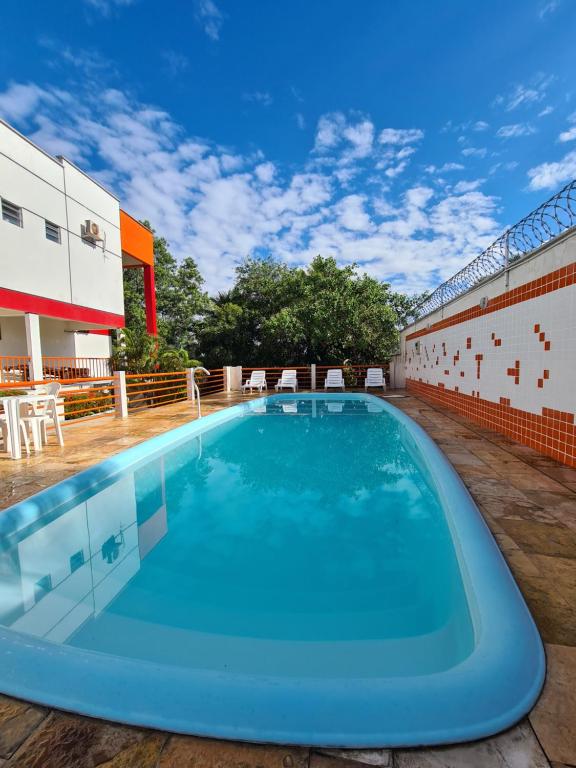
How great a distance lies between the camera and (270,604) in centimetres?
260

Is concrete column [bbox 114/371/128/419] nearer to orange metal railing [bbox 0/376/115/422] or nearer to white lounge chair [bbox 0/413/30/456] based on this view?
orange metal railing [bbox 0/376/115/422]

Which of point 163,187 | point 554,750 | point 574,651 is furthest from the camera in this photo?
point 163,187

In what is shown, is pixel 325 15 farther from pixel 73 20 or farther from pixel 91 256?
pixel 91 256

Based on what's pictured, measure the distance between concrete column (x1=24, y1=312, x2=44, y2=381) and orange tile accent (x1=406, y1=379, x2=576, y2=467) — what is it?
34.5ft

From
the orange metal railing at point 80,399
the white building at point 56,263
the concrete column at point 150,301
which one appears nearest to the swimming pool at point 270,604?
the orange metal railing at point 80,399

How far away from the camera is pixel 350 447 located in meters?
6.86

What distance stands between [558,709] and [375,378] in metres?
14.2

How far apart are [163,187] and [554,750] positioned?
18.2 metres

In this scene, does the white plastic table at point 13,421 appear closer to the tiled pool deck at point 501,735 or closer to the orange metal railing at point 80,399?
→ the tiled pool deck at point 501,735

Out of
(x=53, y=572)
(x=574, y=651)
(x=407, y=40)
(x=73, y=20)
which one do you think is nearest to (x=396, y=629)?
(x=574, y=651)

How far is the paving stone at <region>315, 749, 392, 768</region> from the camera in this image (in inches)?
46.3

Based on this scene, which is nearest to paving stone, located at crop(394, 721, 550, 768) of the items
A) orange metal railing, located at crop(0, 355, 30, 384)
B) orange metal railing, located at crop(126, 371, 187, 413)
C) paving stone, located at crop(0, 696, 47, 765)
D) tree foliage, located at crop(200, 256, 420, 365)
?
paving stone, located at crop(0, 696, 47, 765)

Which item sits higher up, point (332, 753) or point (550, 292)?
point (550, 292)

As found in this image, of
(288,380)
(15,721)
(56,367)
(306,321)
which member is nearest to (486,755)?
(15,721)
